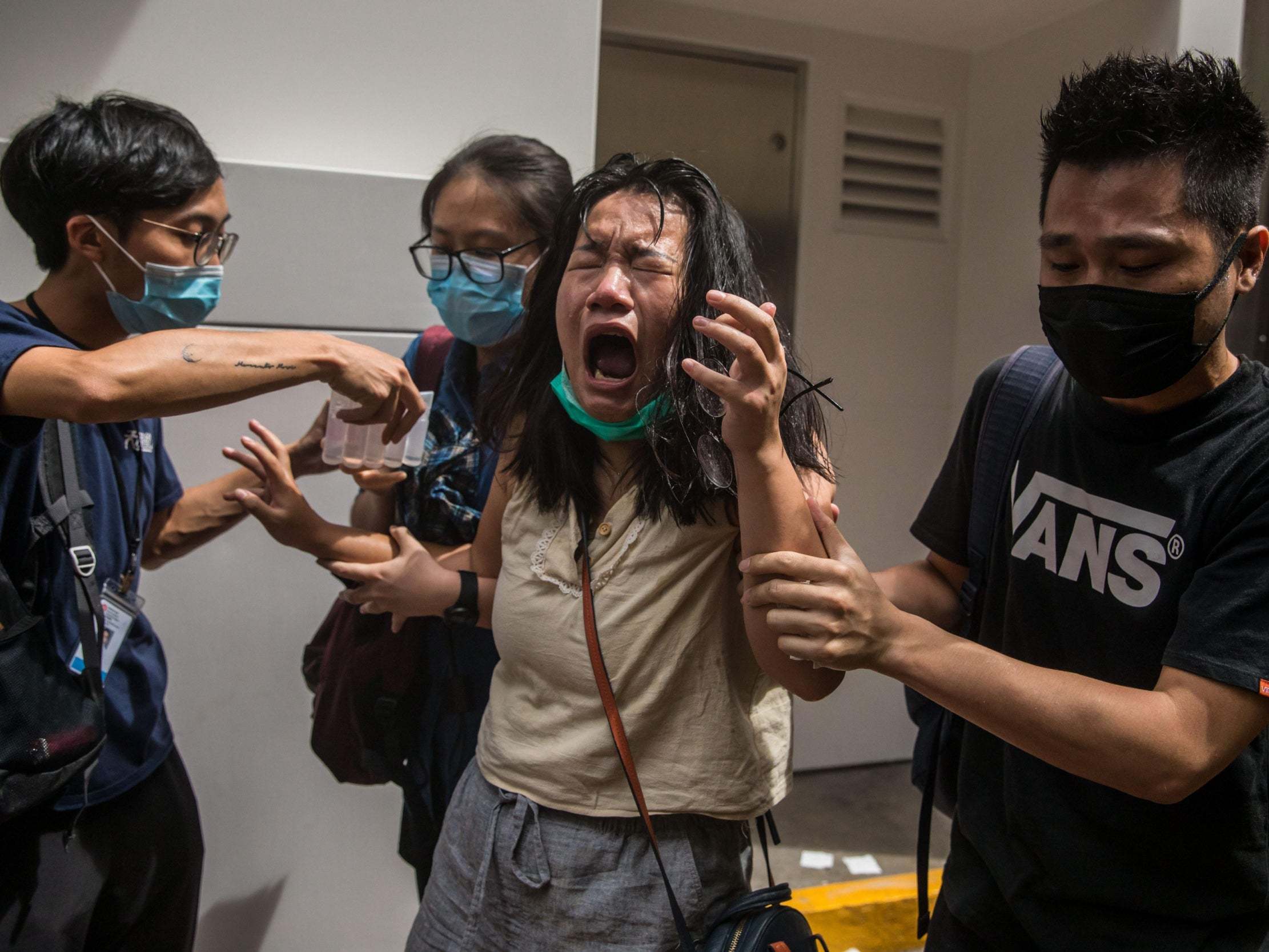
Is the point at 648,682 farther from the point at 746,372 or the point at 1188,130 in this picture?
the point at 1188,130

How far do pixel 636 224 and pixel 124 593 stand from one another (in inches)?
46.9

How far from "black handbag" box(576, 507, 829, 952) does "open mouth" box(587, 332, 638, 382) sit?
0.95 ft

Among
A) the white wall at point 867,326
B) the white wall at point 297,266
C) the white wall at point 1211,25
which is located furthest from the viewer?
the white wall at point 867,326

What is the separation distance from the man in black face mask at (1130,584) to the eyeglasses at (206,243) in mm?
1317

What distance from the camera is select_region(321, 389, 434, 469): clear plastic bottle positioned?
1.90 m

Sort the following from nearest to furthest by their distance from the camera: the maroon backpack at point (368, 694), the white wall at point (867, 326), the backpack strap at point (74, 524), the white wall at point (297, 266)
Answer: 1. the backpack strap at point (74, 524)
2. the maroon backpack at point (368, 694)
3. the white wall at point (297, 266)
4. the white wall at point (867, 326)

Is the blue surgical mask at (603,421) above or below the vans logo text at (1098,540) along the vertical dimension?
above

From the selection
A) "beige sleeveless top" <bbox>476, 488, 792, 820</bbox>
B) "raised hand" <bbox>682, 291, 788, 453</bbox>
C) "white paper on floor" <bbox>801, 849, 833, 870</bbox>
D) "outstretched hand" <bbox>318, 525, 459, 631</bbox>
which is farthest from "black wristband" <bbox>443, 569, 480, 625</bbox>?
"white paper on floor" <bbox>801, 849, 833, 870</bbox>

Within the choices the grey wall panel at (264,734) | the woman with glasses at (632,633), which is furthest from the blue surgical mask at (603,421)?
the grey wall panel at (264,734)

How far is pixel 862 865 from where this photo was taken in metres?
3.62

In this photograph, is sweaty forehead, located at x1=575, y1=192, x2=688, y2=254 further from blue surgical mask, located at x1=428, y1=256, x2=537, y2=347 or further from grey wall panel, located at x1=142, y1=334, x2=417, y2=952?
grey wall panel, located at x1=142, y1=334, x2=417, y2=952

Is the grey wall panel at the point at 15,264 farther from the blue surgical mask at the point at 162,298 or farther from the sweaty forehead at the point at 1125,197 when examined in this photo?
the sweaty forehead at the point at 1125,197

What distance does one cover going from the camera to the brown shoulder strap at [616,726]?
1324mm

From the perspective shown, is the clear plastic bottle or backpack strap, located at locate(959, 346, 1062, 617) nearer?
backpack strap, located at locate(959, 346, 1062, 617)
